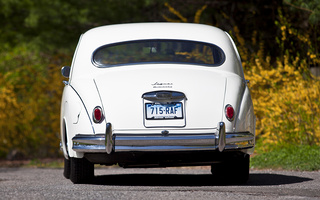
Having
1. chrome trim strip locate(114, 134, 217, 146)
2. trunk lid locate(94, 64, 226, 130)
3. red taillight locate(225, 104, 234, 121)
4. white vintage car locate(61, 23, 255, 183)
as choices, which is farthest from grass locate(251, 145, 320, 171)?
chrome trim strip locate(114, 134, 217, 146)

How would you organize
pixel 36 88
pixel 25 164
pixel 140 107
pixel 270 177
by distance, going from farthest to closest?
pixel 36 88 → pixel 25 164 → pixel 270 177 → pixel 140 107

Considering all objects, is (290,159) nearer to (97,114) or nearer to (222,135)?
(222,135)

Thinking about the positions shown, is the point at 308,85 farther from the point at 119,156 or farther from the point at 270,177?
the point at 119,156

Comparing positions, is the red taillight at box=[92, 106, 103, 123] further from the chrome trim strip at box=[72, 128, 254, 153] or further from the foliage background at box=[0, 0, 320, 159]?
the foliage background at box=[0, 0, 320, 159]

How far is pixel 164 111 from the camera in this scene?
20.9 ft

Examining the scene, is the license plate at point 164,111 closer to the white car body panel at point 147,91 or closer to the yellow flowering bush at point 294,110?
the white car body panel at point 147,91

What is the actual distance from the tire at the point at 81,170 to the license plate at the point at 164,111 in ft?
3.38

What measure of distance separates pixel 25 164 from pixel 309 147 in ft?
19.5

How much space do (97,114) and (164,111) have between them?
658 mm

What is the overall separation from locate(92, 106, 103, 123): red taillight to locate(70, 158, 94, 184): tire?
2.35 feet

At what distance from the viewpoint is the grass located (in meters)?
9.16

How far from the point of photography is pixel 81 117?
651 cm

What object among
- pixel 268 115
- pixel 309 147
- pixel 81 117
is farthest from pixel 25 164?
pixel 81 117

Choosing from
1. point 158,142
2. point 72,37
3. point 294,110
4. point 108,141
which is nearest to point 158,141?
point 158,142
